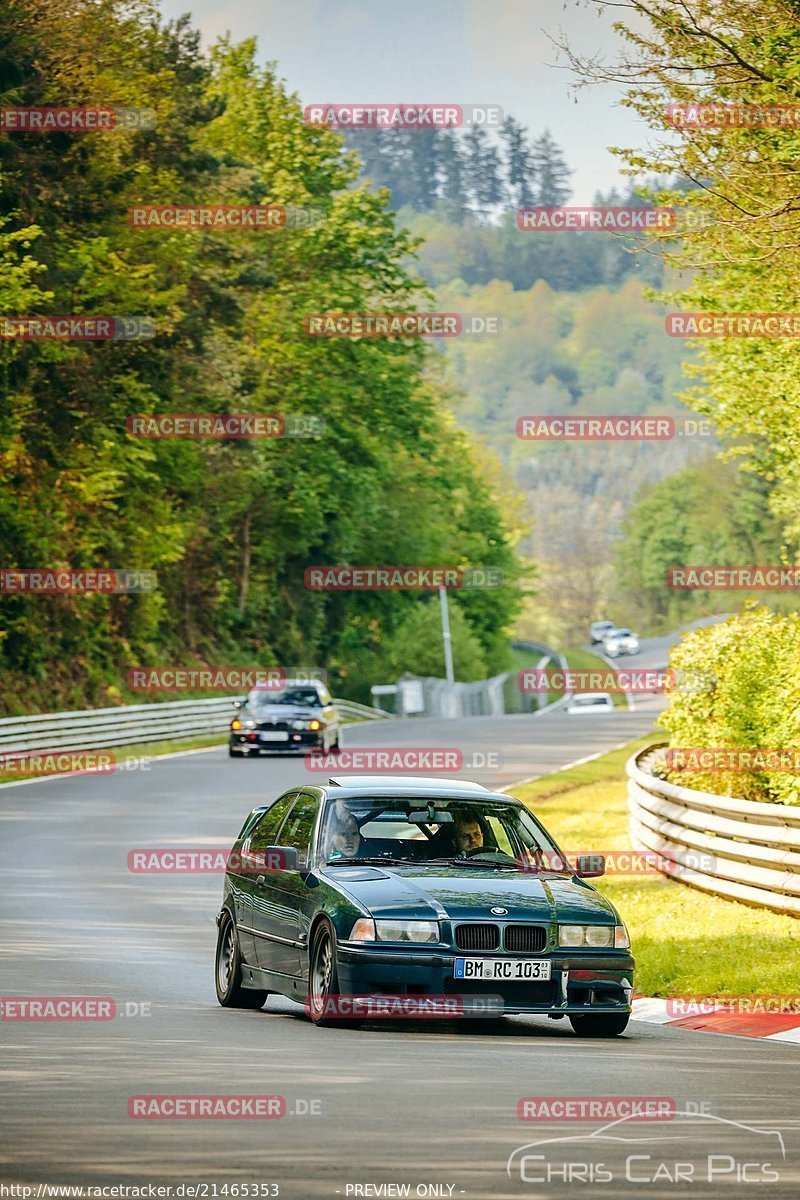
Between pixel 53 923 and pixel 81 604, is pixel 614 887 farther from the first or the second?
pixel 81 604

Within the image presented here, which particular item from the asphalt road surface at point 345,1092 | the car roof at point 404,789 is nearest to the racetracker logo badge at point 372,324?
the asphalt road surface at point 345,1092

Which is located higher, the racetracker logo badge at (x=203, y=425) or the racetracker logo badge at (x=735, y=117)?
the racetracker logo badge at (x=735, y=117)

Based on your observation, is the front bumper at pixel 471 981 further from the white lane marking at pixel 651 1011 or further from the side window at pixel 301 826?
the white lane marking at pixel 651 1011

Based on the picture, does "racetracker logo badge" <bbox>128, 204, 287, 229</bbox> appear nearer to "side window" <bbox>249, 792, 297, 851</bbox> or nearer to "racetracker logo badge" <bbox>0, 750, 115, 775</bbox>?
"racetracker logo badge" <bbox>0, 750, 115, 775</bbox>

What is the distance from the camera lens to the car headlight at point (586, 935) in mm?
11117

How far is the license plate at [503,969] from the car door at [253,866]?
2005mm

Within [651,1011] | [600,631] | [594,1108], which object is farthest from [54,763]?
[600,631]

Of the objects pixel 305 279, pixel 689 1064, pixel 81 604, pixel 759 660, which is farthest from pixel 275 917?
pixel 305 279

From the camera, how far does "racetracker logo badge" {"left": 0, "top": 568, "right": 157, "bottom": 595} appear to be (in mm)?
43531

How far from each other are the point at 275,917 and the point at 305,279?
57.4 meters

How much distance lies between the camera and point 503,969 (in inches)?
433

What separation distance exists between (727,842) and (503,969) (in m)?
6.96

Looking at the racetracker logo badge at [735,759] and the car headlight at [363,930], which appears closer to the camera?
the car headlight at [363,930]

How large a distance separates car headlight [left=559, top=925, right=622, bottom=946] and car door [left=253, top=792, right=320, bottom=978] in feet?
4.91
